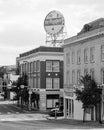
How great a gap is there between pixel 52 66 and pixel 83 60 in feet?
94.5

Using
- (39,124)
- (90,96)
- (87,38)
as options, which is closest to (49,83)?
(87,38)

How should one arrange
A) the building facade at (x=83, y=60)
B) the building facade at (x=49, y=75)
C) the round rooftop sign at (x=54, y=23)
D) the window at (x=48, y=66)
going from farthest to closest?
the window at (x=48, y=66), the building facade at (x=49, y=75), the round rooftop sign at (x=54, y=23), the building facade at (x=83, y=60)

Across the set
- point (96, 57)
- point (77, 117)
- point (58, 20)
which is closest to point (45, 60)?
point (58, 20)

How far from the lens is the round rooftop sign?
80.6 m

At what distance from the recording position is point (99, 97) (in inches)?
1902

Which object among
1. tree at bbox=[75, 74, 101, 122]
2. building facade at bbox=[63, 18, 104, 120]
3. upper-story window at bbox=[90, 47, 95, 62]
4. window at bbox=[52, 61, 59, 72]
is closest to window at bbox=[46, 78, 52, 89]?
window at bbox=[52, 61, 59, 72]

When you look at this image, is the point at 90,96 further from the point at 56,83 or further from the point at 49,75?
the point at 56,83

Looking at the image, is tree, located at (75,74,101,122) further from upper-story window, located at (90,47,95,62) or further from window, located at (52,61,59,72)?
window, located at (52,61,59,72)

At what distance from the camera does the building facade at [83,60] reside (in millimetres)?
49688

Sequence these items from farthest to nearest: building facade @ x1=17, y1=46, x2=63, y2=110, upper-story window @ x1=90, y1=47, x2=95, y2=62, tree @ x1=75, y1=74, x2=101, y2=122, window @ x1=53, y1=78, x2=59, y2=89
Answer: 1. window @ x1=53, y1=78, x2=59, y2=89
2. building facade @ x1=17, y1=46, x2=63, y2=110
3. upper-story window @ x1=90, y1=47, x2=95, y2=62
4. tree @ x1=75, y1=74, x2=101, y2=122

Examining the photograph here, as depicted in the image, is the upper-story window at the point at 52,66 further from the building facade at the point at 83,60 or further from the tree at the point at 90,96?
the tree at the point at 90,96

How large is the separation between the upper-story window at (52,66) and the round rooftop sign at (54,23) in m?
6.52

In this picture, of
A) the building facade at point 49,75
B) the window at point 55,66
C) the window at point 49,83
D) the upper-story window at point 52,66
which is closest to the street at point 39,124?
the building facade at point 49,75

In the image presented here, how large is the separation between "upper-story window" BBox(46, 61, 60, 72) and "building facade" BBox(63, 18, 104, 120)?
20.0 m
